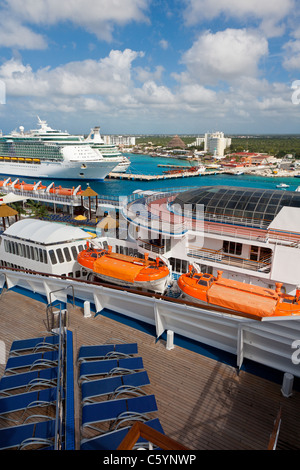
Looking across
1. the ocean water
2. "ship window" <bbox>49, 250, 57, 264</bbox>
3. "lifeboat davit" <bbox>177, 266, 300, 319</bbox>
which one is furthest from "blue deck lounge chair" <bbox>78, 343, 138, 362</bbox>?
the ocean water

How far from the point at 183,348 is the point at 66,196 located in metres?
32.2

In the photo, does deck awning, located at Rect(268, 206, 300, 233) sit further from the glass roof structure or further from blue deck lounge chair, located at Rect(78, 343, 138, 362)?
blue deck lounge chair, located at Rect(78, 343, 138, 362)

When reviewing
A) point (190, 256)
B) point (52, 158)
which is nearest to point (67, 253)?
point (190, 256)

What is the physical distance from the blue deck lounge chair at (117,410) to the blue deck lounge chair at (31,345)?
104 inches

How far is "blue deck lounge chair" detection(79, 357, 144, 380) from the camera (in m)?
6.79

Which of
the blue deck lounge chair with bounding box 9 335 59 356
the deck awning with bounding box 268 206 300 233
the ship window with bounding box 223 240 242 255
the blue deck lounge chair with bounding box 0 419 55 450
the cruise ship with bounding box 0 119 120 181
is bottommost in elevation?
the blue deck lounge chair with bounding box 9 335 59 356

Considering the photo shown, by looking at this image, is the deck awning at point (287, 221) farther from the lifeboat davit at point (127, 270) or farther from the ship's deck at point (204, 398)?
the ship's deck at point (204, 398)

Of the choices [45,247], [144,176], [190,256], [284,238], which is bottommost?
[190,256]

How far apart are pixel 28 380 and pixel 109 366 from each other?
1.81m

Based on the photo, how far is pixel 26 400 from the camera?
6.06m

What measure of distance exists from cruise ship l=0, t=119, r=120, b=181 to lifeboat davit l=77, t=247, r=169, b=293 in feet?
218

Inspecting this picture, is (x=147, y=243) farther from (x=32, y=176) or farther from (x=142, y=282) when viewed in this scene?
(x=32, y=176)

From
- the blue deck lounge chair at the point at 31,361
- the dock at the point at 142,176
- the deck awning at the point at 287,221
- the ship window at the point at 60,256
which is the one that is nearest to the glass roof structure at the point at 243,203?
the deck awning at the point at 287,221

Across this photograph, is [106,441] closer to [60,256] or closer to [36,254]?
[60,256]
